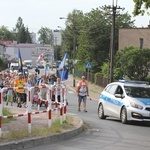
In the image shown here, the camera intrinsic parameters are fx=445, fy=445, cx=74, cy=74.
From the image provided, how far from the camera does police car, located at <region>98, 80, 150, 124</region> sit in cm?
1508

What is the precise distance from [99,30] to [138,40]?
11629 mm

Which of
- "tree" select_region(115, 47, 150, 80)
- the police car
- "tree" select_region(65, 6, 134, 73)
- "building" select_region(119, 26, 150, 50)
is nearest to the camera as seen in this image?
the police car

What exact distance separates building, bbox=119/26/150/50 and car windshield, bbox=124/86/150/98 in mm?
39373

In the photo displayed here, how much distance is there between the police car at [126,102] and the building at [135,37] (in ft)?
127

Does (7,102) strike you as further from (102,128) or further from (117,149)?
(117,149)

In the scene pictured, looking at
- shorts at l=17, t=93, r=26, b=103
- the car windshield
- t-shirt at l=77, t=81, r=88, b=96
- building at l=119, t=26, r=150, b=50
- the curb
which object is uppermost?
building at l=119, t=26, r=150, b=50

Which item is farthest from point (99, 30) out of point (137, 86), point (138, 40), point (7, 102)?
point (137, 86)

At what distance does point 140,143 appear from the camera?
10.9m

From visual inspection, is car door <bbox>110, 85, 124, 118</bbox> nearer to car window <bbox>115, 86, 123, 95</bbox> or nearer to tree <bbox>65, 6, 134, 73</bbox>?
car window <bbox>115, 86, 123, 95</bbox>

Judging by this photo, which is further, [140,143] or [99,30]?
[99,30]

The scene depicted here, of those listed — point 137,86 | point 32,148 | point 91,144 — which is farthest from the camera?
point 137,86

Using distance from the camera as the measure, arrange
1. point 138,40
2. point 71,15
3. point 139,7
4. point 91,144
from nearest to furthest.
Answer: point 91,144 < point 139,7 < point 138,40 < point 71,15

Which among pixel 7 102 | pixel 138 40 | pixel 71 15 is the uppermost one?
pixel 71 15

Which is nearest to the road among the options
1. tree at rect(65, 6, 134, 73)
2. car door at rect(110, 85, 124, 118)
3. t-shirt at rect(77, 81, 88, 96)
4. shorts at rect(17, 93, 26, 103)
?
car door at rect(110, 85, 124, 118)
